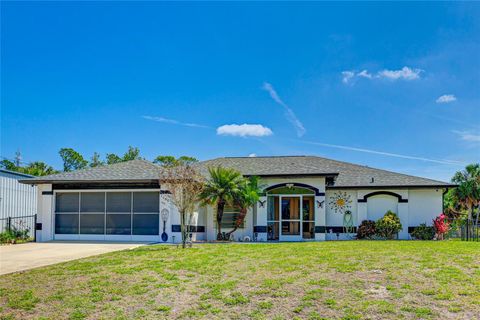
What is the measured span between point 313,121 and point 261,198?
5963 mm

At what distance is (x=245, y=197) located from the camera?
21.1 m

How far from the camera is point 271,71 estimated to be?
2148cm

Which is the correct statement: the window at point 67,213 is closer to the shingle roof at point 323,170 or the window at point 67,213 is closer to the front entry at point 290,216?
the shingle roof at point 323,170

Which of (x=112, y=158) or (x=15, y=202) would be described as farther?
(x=112, y=158)

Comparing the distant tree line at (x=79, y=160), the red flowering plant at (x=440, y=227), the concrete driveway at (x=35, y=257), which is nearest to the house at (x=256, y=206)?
the red flowering plant at (x=440, y=227)

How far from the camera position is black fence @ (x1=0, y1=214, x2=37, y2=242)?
22.0 m

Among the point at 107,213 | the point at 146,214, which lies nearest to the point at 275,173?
the point at 146,214

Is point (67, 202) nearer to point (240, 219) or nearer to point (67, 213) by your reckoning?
point (67, 213)

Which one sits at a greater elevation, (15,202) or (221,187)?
(221,187)

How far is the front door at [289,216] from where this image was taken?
22.7m

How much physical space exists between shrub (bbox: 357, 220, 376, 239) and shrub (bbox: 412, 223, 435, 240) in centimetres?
230

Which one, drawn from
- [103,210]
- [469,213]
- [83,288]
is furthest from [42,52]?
[469,213]

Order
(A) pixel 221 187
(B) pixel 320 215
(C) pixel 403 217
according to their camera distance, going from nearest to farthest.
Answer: (A) pixel 221 187 < (B) pixel 320 215 < (C) pixel 403 217

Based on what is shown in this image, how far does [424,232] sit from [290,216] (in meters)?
6.91
